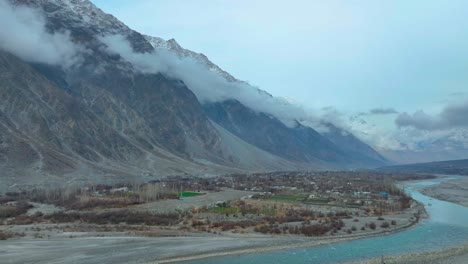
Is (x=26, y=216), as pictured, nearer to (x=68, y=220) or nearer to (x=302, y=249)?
(x=68, y=220)

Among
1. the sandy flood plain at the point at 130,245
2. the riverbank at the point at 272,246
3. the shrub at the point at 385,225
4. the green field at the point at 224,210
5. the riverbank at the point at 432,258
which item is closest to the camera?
the riverbank at the point at 432,258

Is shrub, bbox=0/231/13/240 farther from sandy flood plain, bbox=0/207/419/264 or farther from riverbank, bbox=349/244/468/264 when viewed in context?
riverbank, bbox=349/244/468/264

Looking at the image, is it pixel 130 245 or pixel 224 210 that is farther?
pixel 224 210

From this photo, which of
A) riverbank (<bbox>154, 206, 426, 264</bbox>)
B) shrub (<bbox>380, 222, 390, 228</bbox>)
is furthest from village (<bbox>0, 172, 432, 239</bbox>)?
riverbank (<bbox>154, 206, 426, 264</bbox>)

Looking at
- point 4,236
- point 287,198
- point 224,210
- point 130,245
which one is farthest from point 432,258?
point 287,198

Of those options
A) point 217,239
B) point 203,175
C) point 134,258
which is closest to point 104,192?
point 217,239

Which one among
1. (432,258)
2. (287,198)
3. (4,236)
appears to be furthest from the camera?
(287,198)

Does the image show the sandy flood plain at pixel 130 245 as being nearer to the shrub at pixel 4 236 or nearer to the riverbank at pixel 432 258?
the shrub at pixel 4 236

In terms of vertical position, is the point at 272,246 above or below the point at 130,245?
below

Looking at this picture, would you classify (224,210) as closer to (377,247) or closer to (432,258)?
(377,247)

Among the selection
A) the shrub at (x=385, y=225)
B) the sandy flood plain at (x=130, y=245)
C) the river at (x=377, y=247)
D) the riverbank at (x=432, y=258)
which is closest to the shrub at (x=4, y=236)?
the sandy flood plain at (x=130, y=245)

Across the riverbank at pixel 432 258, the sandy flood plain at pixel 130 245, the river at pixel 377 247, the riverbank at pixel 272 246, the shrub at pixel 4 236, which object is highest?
the shrub at pixel 4 236
